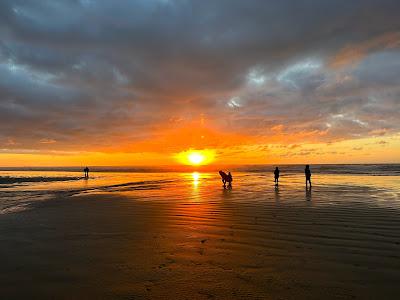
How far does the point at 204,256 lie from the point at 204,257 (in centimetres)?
8

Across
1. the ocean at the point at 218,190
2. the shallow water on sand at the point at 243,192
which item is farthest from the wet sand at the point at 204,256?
the ocean at the point at 218,190

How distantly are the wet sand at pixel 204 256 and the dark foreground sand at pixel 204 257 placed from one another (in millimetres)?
21

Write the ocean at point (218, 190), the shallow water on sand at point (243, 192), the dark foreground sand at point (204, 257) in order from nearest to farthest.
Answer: the dark foreground sand at point (204, 257) → the shallow water on sand at point (243, 192) → the ocean at point (218, 190)

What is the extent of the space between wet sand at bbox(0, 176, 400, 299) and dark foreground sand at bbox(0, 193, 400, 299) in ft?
0.07

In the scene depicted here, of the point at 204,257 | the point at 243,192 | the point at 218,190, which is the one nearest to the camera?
the point at 204,257

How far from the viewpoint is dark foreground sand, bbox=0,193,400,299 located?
17.0 ft

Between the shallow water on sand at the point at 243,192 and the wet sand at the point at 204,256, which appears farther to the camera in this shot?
the shallow water on sand at the point at 243,192

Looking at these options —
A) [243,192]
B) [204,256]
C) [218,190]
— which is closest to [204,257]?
[204,256]

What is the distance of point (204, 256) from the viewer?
702cm

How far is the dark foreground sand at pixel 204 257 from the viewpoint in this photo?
5195 millimetres

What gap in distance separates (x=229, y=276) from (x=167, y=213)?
25.3 ft

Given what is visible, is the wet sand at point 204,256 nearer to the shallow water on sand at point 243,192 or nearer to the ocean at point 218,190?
the shallow water on sand at point 243,192

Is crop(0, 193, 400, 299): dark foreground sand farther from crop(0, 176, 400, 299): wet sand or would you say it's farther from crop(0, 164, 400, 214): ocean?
crop(0, 164, 400, 214): ocean

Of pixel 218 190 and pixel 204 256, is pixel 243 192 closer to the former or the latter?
pixel 218 190
